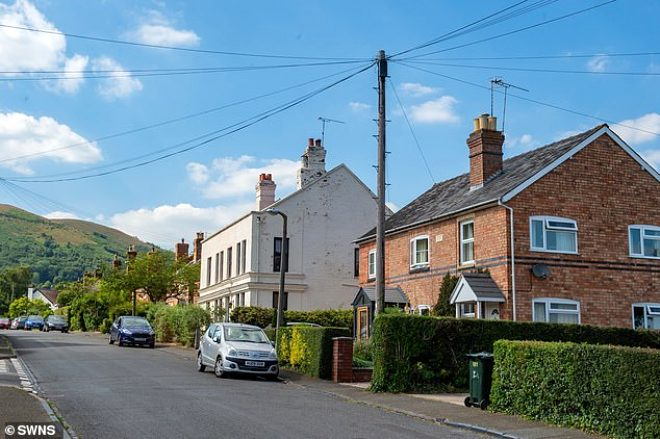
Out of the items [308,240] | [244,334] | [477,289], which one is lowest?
[244,334]

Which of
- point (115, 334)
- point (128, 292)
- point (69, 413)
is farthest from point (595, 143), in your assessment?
point (128, 292)

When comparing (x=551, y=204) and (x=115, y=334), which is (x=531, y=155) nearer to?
(x=551, y=204)

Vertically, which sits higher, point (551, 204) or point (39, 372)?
point (551, 204)

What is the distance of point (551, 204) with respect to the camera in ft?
84.2

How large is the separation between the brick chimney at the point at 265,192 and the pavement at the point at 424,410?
80.7ft

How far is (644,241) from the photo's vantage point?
87.5 feet

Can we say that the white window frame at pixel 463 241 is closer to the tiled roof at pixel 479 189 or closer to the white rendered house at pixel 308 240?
the tiled roof at pixel 479 189

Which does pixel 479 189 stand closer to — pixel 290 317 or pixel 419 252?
pixel 419 252

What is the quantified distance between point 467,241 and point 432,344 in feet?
27.4

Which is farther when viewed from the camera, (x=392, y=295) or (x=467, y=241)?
(x=392, y=295)

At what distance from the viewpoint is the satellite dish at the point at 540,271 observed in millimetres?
24516

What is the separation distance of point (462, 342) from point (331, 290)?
2359 cm
